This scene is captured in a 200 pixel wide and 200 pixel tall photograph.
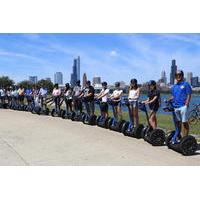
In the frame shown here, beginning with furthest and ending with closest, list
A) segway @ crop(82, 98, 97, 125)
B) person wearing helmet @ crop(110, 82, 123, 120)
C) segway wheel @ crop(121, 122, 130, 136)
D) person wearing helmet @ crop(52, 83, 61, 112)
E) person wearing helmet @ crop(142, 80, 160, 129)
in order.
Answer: person wearing helmet @ crop(52, 83, 61, 112), segway @ crop(82, 98, 97, 125), person wearing helmet @ crop(110, 82, 123, 120), segway wheel @ crop(121, 122, 130, 136), person wearing helmet @ crop(142, 80, 160, 129)

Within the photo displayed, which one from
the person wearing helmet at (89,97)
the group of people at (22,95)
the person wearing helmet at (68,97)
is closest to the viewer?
the person wearing helmet at (89,97)

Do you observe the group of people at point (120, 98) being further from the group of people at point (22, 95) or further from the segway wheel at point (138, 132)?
the segway wheel at point (138, 132)

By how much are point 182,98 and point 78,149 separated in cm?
264

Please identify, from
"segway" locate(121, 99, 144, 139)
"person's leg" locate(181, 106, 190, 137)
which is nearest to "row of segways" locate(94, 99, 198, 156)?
"segway" locate(121, 99, 144, 139)

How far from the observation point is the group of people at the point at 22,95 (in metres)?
24.9

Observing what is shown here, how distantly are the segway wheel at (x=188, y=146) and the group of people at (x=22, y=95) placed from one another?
50.9 feet

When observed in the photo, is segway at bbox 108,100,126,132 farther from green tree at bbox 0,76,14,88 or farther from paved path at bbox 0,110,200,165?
green tree at bbox 0,76,14,88

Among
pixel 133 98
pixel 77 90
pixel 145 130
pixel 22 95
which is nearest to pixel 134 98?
pixel 133 98

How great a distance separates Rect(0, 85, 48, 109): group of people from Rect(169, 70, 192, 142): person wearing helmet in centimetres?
1490

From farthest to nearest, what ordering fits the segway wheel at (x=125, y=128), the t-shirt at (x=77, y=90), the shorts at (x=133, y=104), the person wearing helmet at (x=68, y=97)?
the person wearing helmet at (x=68, y=97) < the t-shirt at (x=77, y=90) < the segway wheel at (x=125, y=128) < the shorts at (x=133, y=104)

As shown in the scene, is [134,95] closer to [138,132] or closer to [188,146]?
Result: [138,132]

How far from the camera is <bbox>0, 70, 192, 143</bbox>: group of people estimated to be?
10.4 m

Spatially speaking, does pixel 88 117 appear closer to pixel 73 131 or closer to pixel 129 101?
pixel 73 131

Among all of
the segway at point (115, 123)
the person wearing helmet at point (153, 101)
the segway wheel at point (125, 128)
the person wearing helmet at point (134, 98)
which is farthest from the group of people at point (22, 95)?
the person wearing helmet at point (153, 101)
